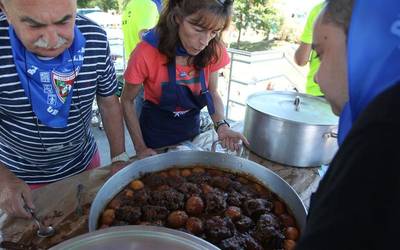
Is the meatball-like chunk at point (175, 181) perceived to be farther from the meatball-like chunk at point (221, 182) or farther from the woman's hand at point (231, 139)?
the woman's hand at point (231, 139)

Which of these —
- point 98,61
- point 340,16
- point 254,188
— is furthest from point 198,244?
point 98,61

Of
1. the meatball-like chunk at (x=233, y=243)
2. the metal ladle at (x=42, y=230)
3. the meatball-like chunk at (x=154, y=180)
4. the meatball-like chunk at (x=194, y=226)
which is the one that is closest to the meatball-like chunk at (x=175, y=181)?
the meatball-like chunk at (x=154, y=180)

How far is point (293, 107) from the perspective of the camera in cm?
161

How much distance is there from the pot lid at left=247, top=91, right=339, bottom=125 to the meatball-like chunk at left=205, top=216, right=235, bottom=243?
22.4 inches

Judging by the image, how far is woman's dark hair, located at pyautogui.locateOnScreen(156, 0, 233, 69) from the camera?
5.06ft

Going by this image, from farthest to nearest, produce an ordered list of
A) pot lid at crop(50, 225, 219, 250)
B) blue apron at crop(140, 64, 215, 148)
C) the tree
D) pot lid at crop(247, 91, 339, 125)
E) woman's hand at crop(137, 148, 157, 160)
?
the tree < blue apron at crop(140, 64, 215, 148) < woman's hand at crop(137, 148, 157, 160) < pot lid at crop(247, 91, 339, 125) < pot lid at crop(50, 225, 219, 250)

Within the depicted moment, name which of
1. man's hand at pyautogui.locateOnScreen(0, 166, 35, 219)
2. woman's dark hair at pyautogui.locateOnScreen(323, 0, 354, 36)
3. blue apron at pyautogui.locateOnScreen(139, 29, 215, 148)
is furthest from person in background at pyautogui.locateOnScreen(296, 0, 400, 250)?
blue apron at pyautogui.locateOnScreen(139, 29, 215, 148)

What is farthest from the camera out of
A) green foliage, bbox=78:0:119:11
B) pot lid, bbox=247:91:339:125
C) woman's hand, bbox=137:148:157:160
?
green foliage, bbox=78:0:119:11

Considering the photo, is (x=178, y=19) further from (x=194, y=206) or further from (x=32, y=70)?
(x=194, y=206)

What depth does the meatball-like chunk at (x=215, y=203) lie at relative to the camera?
127cm

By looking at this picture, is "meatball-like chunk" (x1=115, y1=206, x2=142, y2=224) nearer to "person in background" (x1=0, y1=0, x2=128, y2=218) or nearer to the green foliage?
"person in background" (x1=0, y1=0, x2=128, y2=218)

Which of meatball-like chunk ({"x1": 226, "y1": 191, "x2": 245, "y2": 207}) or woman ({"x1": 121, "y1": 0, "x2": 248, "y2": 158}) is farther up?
woman ({"x1": 121, "y1": 0, "x2": 248, "y2": 158})

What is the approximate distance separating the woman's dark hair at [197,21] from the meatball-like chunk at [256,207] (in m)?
0.89

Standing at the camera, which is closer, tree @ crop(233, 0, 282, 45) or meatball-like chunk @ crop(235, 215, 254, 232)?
meatball-like chunk @ crop(235, 215, 254, 232)
